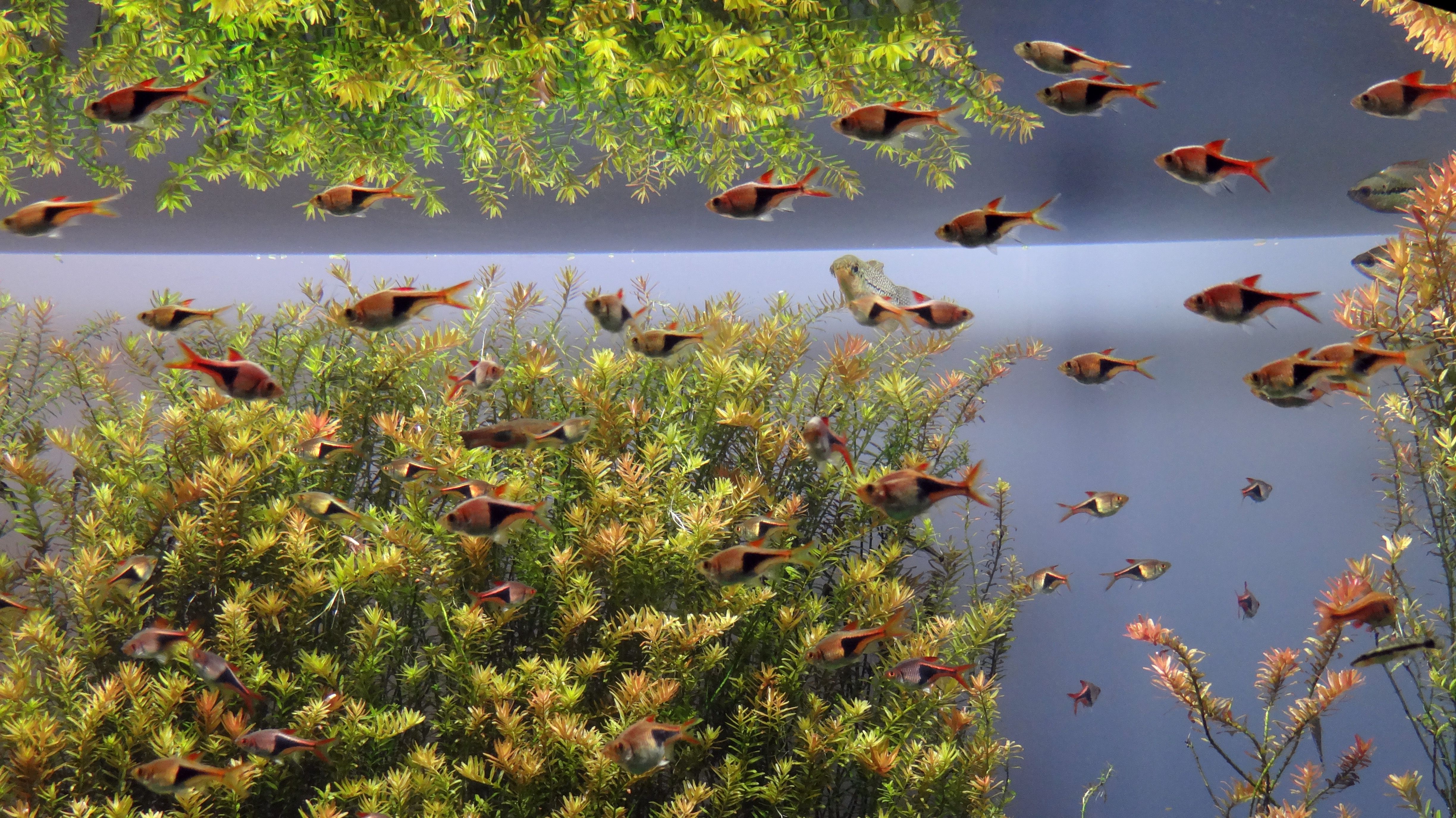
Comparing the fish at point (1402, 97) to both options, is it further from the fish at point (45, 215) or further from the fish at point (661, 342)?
the fish at point (45, 215)

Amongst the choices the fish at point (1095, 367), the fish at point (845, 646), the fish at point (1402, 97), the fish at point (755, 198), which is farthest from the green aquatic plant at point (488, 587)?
the fish at point (1402, 97)

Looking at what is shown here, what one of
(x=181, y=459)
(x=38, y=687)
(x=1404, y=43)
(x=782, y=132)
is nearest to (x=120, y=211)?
(x=181, y=459)

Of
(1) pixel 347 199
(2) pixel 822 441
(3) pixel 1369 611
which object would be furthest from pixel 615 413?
(3) pixel 1369 611

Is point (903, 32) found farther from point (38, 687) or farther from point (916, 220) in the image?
point (38, 687)

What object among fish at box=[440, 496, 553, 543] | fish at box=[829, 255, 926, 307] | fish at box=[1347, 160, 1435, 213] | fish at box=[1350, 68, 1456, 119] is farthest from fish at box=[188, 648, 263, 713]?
fish at box=[1347, 160, 1435, 213]

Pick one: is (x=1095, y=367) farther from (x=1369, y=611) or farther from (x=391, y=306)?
(x=391, y=306)

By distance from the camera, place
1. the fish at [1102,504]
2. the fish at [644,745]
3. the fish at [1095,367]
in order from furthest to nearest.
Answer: the fish at [1102,504]
the fish at [1095,367]
the fish at [644,745]
